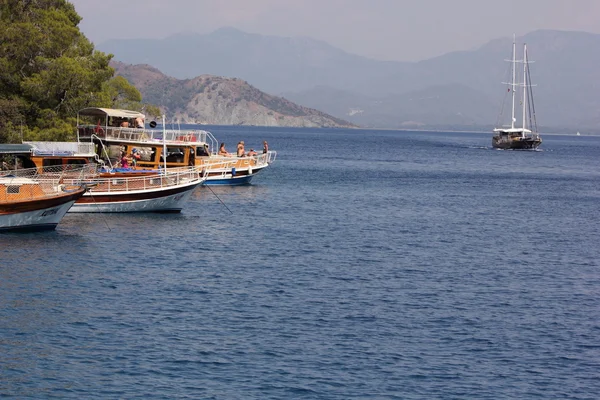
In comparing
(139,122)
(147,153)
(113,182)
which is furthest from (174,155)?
(113,182)

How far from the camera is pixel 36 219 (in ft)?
160

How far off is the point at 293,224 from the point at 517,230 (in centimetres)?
1387

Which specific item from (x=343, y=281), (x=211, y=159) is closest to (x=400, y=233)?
(x=343, y=281)

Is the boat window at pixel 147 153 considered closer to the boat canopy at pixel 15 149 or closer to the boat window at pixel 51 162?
the boat window at pixel 51 162

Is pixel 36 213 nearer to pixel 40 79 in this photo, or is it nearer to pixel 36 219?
pixel 36 219

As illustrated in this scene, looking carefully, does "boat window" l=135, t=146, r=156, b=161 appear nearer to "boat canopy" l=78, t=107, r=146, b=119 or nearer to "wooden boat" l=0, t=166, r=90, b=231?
"boat canopy" l=78, t=107, r=146, b=119

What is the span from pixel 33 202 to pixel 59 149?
→ 1098 centimetres

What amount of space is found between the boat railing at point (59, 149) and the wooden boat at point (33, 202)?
689 centimetres

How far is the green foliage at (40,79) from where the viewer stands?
75.7 meters

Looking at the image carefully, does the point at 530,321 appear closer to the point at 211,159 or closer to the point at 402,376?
the point at 402,376

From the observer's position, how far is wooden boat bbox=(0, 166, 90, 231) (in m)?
47.8

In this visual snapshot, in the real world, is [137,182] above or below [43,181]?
below

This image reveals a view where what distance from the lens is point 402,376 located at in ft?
90.0

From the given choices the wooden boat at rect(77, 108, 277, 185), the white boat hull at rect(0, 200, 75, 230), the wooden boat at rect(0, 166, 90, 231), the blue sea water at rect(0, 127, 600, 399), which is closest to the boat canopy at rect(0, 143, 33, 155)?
the blue sea water at rect(0, 127, 600, 399)
